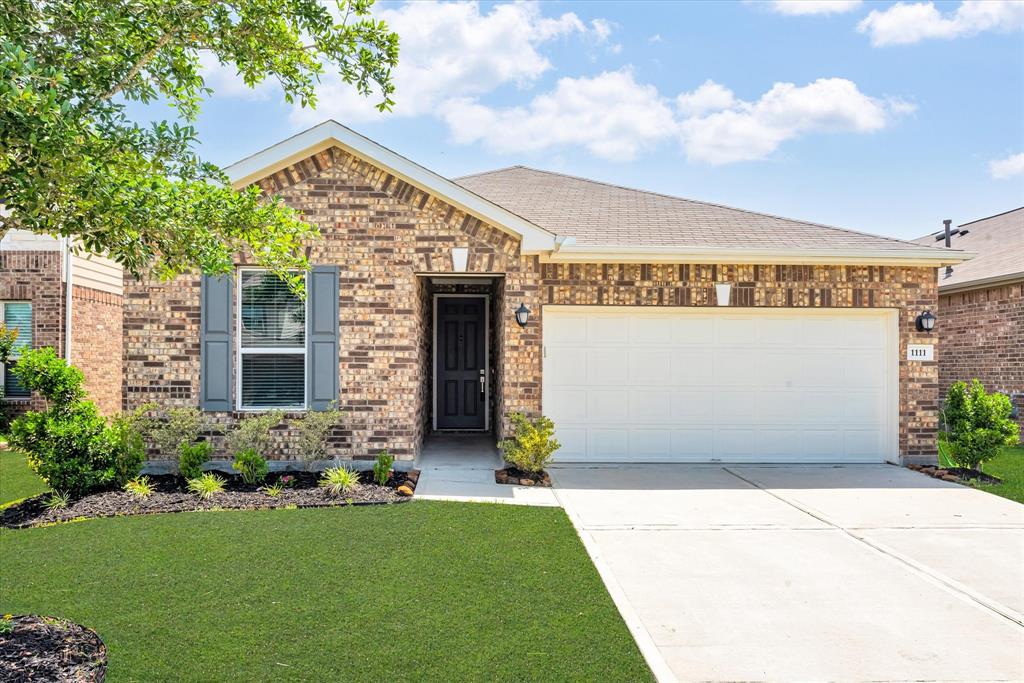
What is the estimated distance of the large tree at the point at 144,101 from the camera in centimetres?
279

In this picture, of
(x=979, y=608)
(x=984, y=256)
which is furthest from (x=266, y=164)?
(x=984, y=256)

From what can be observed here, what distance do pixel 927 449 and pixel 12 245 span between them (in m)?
14.9

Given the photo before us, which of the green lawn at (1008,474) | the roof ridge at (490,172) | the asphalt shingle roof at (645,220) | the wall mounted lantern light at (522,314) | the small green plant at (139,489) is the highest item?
the roof ridge at (490,172)

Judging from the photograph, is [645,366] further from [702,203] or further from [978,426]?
[978,426]

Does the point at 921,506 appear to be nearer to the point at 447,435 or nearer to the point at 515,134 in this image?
the point at 447,435

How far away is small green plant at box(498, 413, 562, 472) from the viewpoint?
26.1 ft

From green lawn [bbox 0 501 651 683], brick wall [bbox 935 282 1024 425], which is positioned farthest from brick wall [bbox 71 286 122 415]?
brick wall [bbox 935 282 1024 425]

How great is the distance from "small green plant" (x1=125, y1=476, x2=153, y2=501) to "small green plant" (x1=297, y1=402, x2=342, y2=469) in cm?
167

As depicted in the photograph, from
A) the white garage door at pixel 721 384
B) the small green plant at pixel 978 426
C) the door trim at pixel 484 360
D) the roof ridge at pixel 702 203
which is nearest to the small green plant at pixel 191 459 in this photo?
the white garage door at pixel 721 384

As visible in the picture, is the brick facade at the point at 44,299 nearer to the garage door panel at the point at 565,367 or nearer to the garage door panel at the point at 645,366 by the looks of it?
the garage door panel at the point at 565,367

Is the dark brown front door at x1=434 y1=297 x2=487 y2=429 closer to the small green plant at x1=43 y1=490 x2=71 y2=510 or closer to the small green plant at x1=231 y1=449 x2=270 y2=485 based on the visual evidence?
the small green plant at x1=231 y1=449 x2=270 y2=485

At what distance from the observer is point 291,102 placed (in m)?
4.49

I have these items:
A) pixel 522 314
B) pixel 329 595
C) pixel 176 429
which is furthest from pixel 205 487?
pixel 522 314

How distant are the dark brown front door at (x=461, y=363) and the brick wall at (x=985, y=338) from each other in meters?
8.02
